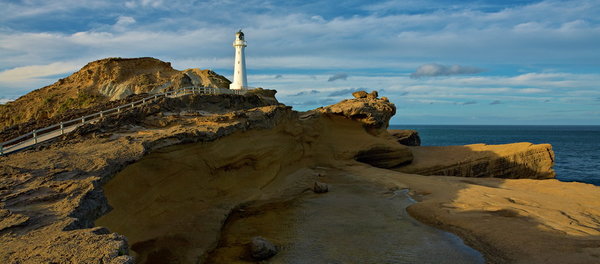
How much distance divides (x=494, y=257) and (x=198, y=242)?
7.46m

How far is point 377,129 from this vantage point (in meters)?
22.2

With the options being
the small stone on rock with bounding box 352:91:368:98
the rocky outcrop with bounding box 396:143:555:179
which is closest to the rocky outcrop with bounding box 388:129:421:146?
the small stone on rock with bounding box 352:91:368:98

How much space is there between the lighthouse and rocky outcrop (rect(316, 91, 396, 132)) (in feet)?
68.4

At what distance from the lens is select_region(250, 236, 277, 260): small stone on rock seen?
30.7ft

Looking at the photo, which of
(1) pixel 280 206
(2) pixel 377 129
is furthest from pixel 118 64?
(1) pixel 280 206

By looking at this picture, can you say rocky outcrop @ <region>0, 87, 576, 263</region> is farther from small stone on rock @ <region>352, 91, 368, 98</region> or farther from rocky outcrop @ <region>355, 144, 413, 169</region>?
small stone on rock @ <region>352, 91, 368, 98</region>

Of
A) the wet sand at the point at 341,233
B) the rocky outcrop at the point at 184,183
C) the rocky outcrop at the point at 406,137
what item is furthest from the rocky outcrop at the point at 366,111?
the wet sand at the point at 341,233

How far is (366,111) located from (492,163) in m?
7.99

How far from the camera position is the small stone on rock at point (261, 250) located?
9.35 metres

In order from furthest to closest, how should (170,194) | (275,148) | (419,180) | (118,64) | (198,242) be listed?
1. (118,64)
2. (419,180)
3. (275,148)
4. (170,194)
5. (198,242)

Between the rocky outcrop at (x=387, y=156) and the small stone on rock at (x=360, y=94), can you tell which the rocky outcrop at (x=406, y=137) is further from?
the rocky outcrop at (x=387, y=156)

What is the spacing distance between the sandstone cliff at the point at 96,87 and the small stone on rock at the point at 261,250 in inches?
1061

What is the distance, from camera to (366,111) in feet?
69.6

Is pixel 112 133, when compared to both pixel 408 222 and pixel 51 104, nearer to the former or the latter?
pixel 408 222
